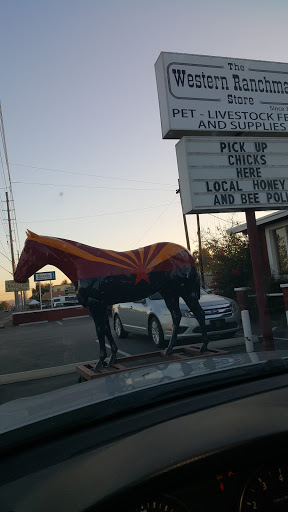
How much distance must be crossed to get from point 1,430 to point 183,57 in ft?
20.9

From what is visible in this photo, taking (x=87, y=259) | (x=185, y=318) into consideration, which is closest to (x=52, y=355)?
(x=185, y=318)

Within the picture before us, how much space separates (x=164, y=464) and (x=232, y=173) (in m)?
5.82

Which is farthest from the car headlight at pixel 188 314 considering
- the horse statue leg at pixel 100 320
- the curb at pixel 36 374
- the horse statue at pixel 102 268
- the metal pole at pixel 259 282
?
the horse statue leg at pixel 100 320

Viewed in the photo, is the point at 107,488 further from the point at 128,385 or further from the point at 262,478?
the point at 128,385

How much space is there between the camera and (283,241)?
16.0 meters

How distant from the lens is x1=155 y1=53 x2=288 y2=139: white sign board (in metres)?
6.35

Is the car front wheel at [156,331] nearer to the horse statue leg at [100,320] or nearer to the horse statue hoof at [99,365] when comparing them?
the horse statue leg at [100,320]

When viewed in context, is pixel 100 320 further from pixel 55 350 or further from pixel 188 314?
pixel 55 350

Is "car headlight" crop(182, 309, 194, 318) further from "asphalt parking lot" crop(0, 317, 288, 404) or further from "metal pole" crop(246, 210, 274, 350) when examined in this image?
"metal pole" crop(246, 210, 274, 350)

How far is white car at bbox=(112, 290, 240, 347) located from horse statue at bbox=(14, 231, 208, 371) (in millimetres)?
2244

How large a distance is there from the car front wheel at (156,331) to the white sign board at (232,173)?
3414mm

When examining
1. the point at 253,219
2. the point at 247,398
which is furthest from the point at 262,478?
the point at 253,219

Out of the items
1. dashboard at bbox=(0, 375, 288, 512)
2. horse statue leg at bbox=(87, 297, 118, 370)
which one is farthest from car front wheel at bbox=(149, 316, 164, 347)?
dashboard at bbox=(0, 375, 288, 512)

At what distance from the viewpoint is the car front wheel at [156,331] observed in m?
8.87
